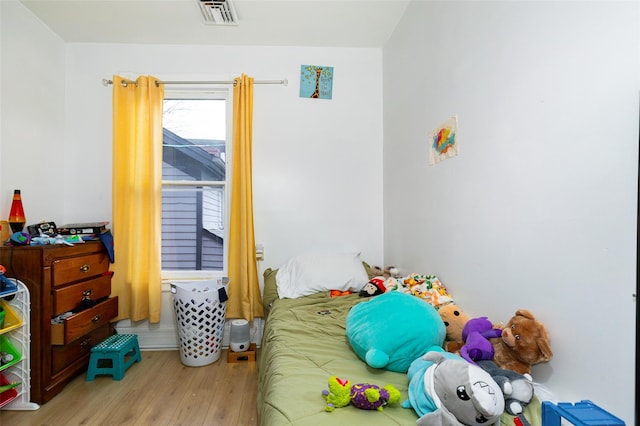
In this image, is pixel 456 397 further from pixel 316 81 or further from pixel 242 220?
pixel 316 81

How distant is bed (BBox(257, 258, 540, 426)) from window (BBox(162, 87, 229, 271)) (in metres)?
1.02

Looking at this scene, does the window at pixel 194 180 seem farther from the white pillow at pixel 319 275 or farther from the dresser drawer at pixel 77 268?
the white pillow at pixel 319 275

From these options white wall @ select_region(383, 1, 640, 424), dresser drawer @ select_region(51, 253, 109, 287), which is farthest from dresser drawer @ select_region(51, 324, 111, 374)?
A: white wall @ select_region(383, 1, 640, 424)

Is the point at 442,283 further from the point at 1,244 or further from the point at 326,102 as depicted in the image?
the point at 1,244

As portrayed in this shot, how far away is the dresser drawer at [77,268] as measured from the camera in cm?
184

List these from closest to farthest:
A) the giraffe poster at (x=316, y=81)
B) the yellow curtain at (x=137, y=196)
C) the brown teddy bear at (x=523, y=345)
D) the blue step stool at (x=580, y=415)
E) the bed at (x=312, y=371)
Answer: the blue step stool at (x=580, y=415), the bed at (x=312, y=371), the brown teddy bear at (x=523, y=345), the yellow curtain at (x=137, y=196), the giraffe poster at (x=316, y=81)

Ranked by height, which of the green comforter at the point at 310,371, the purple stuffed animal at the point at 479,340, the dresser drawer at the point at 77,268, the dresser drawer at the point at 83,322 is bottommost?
the dresser drawer at the point at 83,322

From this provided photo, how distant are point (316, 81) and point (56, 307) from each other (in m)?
2.36

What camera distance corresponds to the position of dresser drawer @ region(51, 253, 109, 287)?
184 centimetres

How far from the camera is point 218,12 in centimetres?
215

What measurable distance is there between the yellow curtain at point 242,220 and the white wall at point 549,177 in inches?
53.6

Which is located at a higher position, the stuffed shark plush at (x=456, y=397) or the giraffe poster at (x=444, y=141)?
the giraffe poster at (x=444, y=141)

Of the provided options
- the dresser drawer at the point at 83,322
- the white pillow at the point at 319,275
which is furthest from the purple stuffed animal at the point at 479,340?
the dresser drawer at the point at 83,322

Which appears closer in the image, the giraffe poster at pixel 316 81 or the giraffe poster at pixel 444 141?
the giraffe poster at pixel 444 141
